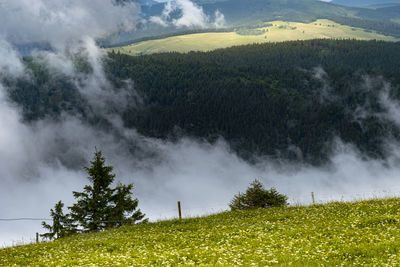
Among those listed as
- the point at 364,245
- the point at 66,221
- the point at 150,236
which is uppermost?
the point at 66,221

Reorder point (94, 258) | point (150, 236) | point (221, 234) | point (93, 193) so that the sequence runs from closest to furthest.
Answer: point (94, 258), point (221, 234), point (150, 236), point (93, 193)

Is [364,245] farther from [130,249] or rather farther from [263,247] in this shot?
[130,249]

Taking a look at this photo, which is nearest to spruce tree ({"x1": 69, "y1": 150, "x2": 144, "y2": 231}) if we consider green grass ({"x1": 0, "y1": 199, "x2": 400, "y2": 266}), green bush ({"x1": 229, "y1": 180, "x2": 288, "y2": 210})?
green bush ({"x1": 229, "y1": 180, "x2": 288, "y2": 210})

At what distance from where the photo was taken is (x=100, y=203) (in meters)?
48.6

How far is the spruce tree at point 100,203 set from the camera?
4659cm

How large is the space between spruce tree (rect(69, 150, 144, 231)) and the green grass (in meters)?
13.2

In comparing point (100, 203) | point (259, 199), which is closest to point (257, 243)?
point (259, 199)

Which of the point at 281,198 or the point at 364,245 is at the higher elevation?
the point at 281,198

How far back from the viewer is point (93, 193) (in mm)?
49250

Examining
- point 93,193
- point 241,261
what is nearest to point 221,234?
point 241,261

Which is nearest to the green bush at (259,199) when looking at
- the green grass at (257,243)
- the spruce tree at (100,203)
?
the green grass at (257,243)

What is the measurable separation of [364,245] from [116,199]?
36342 millimetres

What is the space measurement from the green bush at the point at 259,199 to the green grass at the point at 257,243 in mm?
9158

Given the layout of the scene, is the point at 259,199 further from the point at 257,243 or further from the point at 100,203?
the point at 257,243
